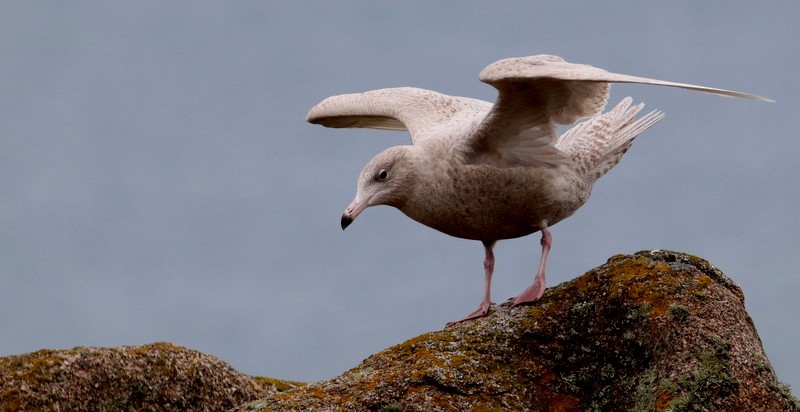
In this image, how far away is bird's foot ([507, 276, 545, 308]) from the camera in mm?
7598

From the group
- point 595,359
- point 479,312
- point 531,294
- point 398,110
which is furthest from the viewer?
point 398,110

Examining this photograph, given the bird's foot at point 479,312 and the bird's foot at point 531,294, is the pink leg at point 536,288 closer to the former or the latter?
the bird's foot at point 531,294

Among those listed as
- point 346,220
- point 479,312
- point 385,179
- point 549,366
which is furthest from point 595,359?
point 385,179

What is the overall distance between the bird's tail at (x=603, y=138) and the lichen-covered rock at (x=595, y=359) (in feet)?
7.00

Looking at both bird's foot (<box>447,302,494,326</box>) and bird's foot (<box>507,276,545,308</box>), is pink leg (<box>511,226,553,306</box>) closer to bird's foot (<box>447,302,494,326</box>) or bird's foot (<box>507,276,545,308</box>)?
bird's foot (<box>507,276,545,308</box>)

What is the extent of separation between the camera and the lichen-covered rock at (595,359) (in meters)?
6.41

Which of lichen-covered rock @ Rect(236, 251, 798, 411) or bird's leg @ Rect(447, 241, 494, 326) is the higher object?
bird's leg @ Rect(447, 241, 494, 326)

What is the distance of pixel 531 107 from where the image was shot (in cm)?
870

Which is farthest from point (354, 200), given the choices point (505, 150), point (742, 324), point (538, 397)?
point (742, 324)

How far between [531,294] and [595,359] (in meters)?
0.96

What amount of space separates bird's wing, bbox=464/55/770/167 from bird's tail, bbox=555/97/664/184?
0.39 metres

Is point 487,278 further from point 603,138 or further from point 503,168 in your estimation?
point 603,138

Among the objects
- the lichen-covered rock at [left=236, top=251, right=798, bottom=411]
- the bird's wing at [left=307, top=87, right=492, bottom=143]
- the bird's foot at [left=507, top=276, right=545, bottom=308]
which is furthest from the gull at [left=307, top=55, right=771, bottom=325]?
the bird's wing at [left=307, top=87, right=492, bottom=143]

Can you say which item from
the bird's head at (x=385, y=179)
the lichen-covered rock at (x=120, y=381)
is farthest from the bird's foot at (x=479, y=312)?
the lichen-covered rock at (x=120, y=381)
